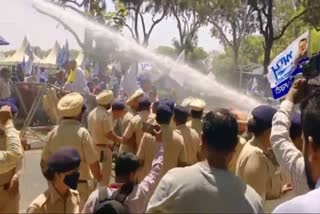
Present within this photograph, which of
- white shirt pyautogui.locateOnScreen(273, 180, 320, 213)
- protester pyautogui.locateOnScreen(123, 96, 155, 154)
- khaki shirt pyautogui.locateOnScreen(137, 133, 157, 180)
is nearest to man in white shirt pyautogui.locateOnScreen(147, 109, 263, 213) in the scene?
white shirt pyautogui.locateOnScreen(273, 180, 320, 213)

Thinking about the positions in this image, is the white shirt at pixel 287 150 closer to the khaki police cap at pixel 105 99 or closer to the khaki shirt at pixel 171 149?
the khaki shirt at pixel 171 149

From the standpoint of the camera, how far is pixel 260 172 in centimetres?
471

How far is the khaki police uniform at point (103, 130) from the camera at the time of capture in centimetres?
821

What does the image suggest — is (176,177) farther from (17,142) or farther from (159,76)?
(159,76)

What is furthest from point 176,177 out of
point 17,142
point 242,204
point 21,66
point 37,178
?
point 21,66

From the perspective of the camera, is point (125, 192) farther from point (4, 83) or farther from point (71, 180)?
point (4, 83)

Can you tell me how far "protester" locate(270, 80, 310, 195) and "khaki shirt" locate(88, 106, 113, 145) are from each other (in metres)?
4.72

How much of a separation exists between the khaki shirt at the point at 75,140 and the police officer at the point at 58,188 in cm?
189

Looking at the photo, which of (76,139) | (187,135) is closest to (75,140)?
(76,139)

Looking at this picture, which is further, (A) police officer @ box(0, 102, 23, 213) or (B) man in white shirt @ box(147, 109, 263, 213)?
(A) police officer @ box(0, 102, 23, 213)

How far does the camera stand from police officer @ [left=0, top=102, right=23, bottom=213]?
192 inches

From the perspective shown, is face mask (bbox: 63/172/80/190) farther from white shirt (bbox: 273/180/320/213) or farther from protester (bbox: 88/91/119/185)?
protester (bbox: 88/91/119/185)

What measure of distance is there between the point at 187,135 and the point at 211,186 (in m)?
3.74

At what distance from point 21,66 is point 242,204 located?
2165 cm
